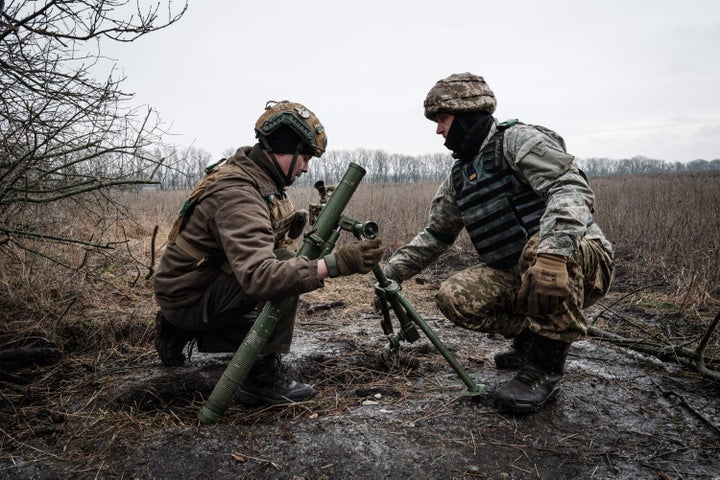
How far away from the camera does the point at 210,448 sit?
189 centimetres

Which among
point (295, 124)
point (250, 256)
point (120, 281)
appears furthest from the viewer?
point (120, 281)

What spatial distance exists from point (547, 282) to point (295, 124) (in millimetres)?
1536

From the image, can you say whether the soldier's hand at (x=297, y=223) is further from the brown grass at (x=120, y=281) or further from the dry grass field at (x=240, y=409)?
the brown grass at (x=120, y=281)

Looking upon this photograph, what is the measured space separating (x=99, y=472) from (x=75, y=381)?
1.20 metres

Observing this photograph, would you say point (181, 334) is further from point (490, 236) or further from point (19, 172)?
point (490, 236)

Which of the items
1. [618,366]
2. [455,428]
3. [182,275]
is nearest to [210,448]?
[182,275]

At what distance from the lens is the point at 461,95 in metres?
2.57

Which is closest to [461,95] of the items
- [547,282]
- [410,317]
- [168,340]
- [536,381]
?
[547,282]

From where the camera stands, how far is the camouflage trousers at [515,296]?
7.50ft

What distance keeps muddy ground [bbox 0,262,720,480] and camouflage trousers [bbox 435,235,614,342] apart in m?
0.40

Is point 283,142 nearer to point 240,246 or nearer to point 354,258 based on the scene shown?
point 240,246

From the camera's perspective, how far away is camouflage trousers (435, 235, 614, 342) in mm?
2287

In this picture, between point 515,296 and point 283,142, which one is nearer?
point 283,142

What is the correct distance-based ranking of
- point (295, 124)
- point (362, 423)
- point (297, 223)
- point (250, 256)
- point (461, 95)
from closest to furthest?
point (250, 256) → point (362, 423) → point (295, 124) → point (461, 95) → point (297, 223)
